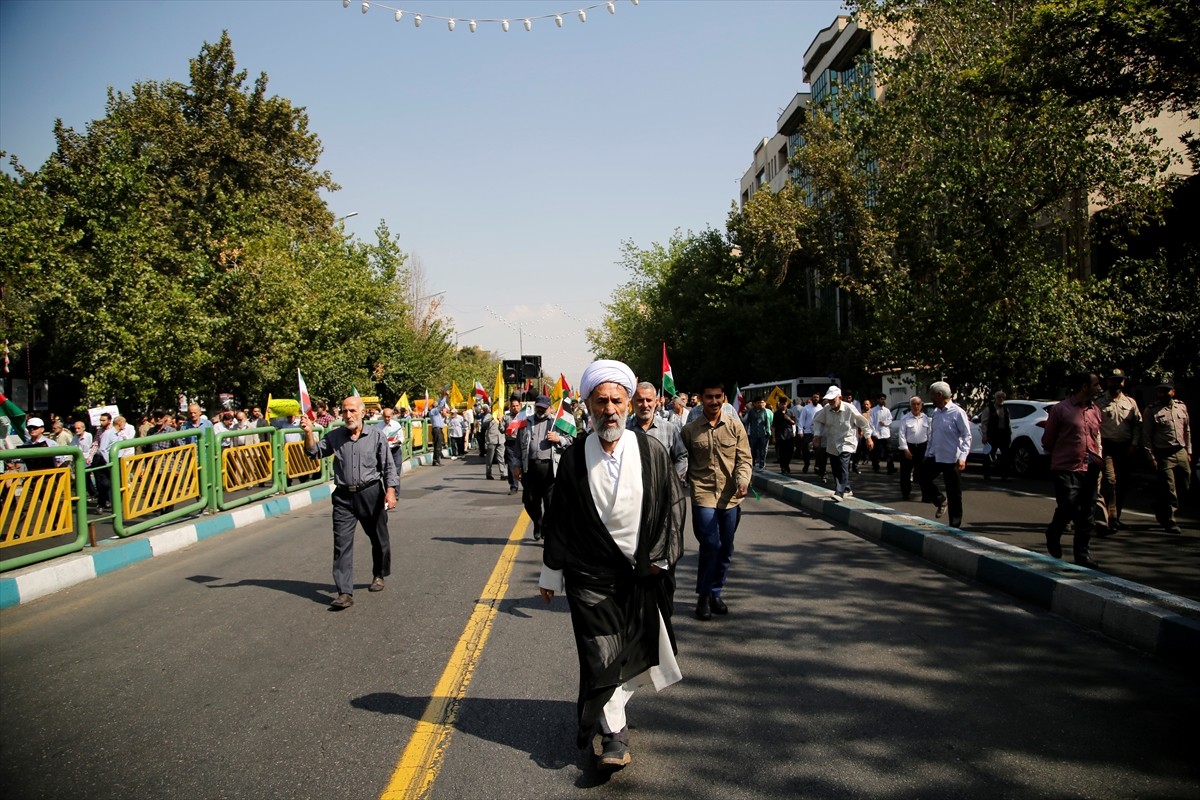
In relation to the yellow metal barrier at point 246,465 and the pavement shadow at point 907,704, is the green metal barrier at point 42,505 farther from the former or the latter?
the pavement shadow at point 907,704

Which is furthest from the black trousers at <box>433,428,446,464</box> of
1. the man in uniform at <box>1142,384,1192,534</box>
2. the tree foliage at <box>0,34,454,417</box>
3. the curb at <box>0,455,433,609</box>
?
the man in uniform at <box>1142,384,1192,534</box>

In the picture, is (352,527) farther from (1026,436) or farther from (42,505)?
(1026,436)

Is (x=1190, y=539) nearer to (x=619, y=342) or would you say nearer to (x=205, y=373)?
(x=205, y=373)

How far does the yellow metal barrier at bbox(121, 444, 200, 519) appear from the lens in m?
10.8

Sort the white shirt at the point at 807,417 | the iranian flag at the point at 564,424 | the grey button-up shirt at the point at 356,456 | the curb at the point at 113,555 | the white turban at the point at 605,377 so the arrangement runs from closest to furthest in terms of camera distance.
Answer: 1. the white turban at the point at 605,377
2. the grey button-up shirt at the point at 356,456
3. the curb at the point at 113,555
4. the iranian flag at the point at 564,424
5. the white shirt at the point at 807,417

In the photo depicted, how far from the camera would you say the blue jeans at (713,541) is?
21.7 ft

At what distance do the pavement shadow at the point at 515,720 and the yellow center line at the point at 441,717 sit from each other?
66 millimetres

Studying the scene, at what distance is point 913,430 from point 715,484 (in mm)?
7791

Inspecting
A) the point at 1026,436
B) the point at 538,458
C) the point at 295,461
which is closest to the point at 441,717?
the point at 538,458

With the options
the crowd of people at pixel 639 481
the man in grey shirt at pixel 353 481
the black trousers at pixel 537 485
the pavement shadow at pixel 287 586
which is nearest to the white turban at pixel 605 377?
the crowd of people at pixel 639 481

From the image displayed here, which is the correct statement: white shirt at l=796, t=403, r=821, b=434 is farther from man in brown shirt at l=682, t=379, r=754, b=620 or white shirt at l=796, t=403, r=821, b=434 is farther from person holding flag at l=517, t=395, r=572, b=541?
man in brown shirt at l=682, t=379, r=754, b=620

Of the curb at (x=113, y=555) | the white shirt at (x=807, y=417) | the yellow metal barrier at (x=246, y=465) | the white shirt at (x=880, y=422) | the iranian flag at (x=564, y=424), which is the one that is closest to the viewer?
the curb at (x=113, y=555)

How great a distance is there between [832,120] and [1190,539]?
25.2 meters

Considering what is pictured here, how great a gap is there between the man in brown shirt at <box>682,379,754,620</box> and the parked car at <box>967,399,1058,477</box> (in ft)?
44.4
